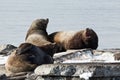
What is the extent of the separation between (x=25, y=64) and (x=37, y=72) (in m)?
1.41

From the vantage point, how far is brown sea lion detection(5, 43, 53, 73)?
13.6 metres

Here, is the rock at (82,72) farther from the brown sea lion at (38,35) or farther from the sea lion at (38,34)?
the sea lion at (38,34)

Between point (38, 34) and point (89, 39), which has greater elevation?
point (38, 34)

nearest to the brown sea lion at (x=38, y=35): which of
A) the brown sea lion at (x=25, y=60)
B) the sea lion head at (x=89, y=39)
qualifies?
the sea lion head at (x=89, y=39)

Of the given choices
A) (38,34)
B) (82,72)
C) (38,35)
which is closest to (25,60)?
(82,72)

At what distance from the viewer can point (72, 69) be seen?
11719mm

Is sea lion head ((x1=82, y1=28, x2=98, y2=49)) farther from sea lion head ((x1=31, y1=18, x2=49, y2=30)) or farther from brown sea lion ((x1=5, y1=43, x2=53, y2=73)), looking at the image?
brown sea lion ((x1=5, y1=43, x2=53, y2=73))

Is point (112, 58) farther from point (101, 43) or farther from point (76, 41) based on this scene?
point (101, 43)

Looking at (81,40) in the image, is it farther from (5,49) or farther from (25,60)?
(25,60)

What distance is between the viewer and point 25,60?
13.7 metres

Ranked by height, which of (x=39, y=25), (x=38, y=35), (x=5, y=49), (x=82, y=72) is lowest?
(x=82, y=72)

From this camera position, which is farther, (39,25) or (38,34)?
(39,25)

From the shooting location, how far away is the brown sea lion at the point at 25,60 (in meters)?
13.6

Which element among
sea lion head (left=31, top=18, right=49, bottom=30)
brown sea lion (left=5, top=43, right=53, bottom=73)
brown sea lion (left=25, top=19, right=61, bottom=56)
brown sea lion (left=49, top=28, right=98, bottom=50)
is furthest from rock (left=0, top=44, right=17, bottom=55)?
brown sea lion (left=5, top=43, right=53, bottom=73)
